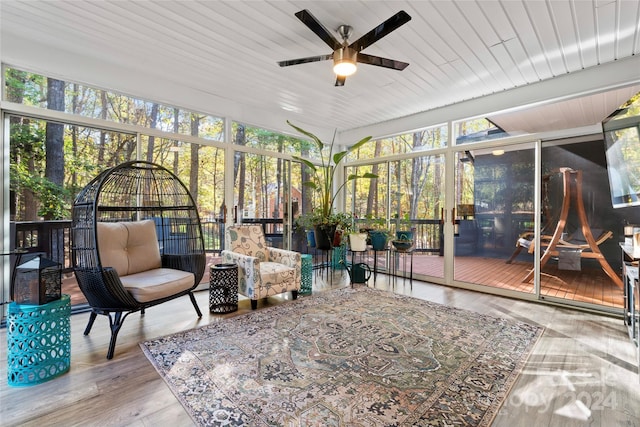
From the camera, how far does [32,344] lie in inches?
75.9

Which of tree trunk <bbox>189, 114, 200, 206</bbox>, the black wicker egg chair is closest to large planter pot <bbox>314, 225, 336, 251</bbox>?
the black wicker egg chair

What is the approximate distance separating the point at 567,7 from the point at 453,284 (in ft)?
11.5

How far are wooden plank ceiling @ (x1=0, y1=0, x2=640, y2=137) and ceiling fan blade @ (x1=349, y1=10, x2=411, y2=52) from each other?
0.76 feet

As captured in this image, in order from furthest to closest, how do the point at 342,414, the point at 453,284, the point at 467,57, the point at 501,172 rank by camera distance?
1. the point at 453,284
2. the point at 501,172
3. the point at 467,57
4. the point at 342,414

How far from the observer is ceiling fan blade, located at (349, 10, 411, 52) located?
1.97m

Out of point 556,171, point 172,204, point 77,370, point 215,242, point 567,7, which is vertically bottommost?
point 77,370

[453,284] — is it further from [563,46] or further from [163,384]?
[163,384]

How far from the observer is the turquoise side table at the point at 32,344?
1.90 meters

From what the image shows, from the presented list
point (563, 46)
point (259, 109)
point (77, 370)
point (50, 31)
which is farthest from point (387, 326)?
point (50, 31)

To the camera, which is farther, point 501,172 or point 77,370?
point 501,172

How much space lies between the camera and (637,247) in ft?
7.02

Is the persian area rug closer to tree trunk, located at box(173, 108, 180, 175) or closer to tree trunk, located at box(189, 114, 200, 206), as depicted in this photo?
tree trunk, located at box(189, 114, 200, 206)

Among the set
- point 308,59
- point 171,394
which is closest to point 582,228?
point 308,59

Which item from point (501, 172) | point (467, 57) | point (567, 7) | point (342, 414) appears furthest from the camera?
point (501, 172)
